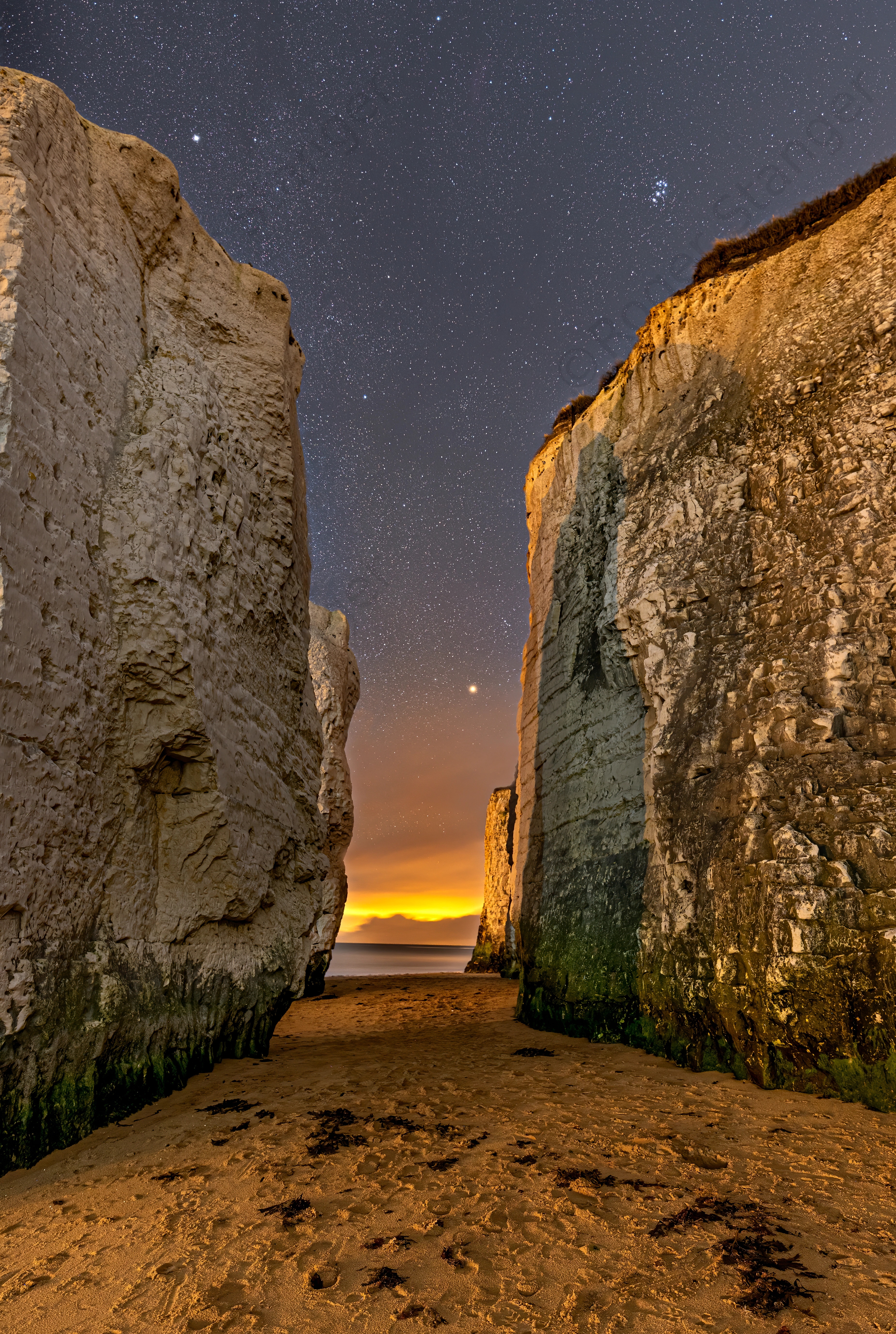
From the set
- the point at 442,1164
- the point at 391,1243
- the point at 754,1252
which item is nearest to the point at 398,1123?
the point at 442,1164

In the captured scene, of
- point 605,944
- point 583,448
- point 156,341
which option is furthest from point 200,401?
point 605,944

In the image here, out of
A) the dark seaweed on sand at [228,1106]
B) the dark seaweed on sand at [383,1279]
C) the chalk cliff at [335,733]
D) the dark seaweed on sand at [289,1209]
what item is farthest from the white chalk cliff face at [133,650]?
the chalk cliff at [335,733]

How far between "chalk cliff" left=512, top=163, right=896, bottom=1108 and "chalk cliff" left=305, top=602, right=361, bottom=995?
841cm

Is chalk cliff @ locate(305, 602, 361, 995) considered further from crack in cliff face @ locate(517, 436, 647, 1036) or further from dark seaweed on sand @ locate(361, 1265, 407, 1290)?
dark seaweed on sand @ locate(361, 1265, 407, 1290)

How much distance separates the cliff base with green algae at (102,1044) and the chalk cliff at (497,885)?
17322 millimetres

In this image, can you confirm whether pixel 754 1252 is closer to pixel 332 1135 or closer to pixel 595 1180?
pixel 595 1180

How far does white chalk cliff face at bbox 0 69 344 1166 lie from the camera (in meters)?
4.46

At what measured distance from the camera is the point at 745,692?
22.5ft

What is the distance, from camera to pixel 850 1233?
10.7ft

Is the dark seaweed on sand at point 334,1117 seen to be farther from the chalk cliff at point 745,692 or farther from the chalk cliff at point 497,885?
the chalk cliff at point 497,885

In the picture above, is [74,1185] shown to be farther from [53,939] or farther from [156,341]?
[156,341]

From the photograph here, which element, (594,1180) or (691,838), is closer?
(594,1180)

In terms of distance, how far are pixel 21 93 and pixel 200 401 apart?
8.33 feet

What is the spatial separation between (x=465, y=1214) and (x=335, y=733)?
52.2ft
